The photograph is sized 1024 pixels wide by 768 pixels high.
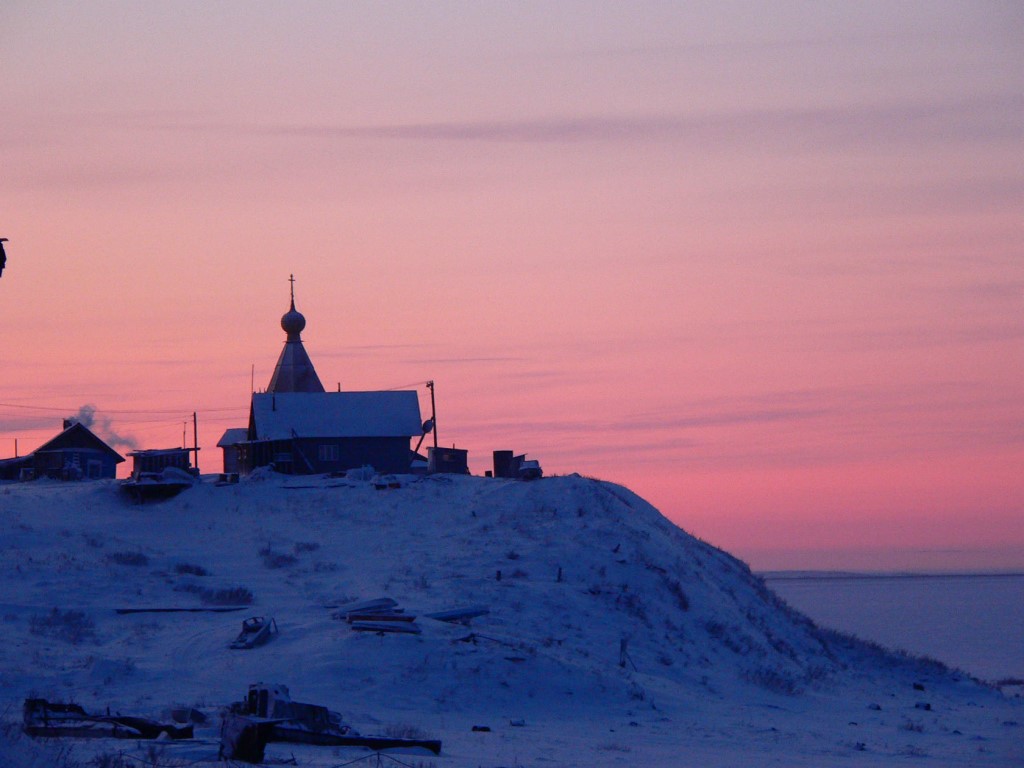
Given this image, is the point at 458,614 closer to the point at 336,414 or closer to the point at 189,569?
the point at 189,569

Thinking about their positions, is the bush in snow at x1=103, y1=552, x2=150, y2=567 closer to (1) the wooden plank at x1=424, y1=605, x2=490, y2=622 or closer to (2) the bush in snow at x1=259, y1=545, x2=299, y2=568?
(2) the bush in snow at x1=259, y1=545, x2=299, y2=568

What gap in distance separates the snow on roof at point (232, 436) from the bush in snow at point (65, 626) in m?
37.6

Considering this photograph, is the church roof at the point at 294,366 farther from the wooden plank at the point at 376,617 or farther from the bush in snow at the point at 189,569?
the wooden plank at the point at 376,617

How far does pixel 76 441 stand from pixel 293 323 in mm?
13023

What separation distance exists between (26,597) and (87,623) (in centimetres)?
289

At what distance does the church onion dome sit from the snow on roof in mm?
5672

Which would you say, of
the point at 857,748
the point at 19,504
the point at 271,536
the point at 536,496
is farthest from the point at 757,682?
the point at 19,504

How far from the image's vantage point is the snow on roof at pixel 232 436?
68750 mm

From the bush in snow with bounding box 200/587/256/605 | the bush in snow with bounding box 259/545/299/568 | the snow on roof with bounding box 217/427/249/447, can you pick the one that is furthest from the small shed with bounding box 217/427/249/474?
the bush in snow with bounding box 200/587/256/605

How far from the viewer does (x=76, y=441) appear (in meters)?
69.3

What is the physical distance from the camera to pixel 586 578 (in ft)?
123

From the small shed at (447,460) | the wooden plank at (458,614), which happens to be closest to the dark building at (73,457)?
the small shed at (447,460)

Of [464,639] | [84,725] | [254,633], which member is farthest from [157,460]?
[84,725]

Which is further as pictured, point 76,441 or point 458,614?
point 76,441
